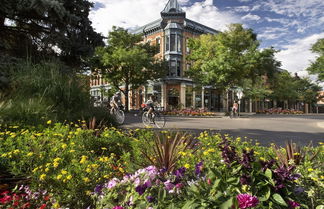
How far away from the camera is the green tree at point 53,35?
28.3ft

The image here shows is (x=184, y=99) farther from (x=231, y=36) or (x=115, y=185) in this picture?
(x=115, y=185)

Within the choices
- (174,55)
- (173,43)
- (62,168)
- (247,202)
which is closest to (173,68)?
(174,55)

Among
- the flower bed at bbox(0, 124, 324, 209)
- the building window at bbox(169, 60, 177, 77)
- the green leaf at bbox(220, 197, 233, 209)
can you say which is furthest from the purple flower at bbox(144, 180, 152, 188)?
the building window at bbox(169, 60, 177, 77)

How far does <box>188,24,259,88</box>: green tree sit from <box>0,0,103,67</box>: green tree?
1719 centimetres

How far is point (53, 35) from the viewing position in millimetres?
9078

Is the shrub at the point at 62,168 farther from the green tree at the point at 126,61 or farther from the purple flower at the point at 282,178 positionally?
the green tree at the point at 126,61

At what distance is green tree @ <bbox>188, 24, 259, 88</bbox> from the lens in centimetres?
2562

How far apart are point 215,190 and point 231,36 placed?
96.6 ft

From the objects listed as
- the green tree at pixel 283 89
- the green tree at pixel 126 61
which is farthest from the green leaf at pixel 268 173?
the green tree at pixel 283 89

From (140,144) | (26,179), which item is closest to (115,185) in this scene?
(26,179)

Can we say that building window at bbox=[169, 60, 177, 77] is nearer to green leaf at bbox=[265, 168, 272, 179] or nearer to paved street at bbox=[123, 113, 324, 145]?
paved street at bbox=[123, 113, 324, 145]

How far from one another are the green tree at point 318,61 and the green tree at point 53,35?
23.5 metres

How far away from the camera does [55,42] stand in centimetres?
927

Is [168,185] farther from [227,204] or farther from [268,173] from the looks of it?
[268,173]
